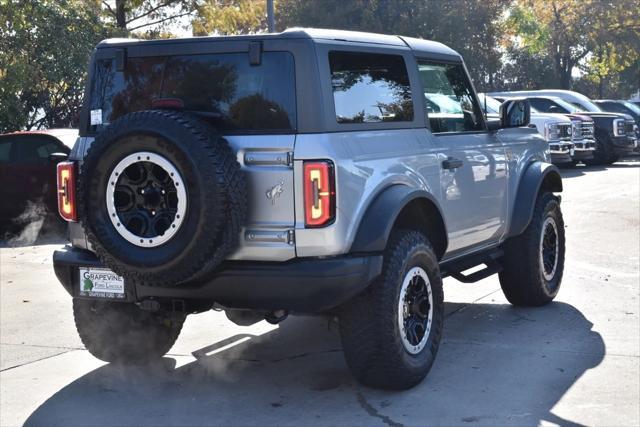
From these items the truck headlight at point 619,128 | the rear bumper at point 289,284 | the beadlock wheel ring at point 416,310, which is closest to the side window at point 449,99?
the beadlock wheel ring at point 416,310

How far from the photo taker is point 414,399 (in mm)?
5258

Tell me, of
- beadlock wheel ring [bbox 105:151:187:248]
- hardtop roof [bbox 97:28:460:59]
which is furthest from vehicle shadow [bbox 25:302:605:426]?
hardtop roof [bbox 97:28:460:59]

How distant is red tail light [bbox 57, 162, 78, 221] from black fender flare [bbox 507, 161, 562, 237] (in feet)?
10.6

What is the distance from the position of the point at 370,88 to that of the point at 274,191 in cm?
102

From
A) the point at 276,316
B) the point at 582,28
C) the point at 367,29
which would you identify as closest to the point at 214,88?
the point at 276,316

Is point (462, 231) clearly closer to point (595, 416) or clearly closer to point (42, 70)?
point (595, 416)

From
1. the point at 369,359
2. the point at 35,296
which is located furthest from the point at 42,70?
the point at 369,359

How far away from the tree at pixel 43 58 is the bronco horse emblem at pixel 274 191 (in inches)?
592

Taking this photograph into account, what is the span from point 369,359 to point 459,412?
551 mm

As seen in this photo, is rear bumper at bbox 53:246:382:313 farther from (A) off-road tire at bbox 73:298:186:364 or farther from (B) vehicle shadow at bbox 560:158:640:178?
(B) vehicle shadow at bbox 560:158:640:178

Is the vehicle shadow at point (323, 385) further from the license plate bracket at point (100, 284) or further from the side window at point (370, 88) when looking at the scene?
the side window at point (370, 88)

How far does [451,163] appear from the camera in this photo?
19.9ft

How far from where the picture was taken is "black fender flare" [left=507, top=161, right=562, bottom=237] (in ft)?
23.4

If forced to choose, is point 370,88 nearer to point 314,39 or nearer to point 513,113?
point 314,39
